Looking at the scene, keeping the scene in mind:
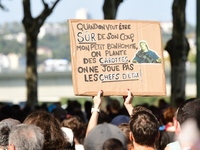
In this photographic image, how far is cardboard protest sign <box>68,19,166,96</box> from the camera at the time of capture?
5.78m

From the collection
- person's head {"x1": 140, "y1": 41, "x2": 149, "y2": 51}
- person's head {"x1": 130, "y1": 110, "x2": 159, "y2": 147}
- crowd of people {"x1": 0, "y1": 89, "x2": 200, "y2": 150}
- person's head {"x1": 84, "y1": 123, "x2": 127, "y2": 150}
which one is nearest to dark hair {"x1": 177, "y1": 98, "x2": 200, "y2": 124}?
crowd of people {"x1": 0, "y1": 89, "x2": 200, "y2": 150}

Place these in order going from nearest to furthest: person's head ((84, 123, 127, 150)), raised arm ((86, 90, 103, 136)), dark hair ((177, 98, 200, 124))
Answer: person's head ((84, 123, 127, 150)) → dark hair ((177, 98, 200, 124)) → raised arm ((86, 90, 103, 136))

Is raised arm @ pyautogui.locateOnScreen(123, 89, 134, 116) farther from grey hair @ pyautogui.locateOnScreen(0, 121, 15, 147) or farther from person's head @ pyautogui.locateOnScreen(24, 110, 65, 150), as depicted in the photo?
grey hair @ pyautogui.locateOnScreen(0, 121, 15, 147)

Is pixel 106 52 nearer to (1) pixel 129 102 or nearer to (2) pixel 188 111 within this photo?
(1) pixel 129 102

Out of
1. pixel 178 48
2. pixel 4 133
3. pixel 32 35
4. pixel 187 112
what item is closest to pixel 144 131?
pixel 187 112

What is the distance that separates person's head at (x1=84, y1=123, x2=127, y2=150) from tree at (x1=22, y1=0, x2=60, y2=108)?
42.9ft

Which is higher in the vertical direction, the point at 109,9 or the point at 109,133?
the point at 109,9

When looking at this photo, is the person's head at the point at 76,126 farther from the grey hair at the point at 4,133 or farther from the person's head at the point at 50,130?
the grey hair at the point at 4,133

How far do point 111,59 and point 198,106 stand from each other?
6.25 ft

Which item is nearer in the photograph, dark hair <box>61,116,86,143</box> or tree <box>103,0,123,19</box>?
dark hair <box>61,116,86,143</box>

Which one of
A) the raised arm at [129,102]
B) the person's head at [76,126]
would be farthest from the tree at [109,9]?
the raised arm at [129,102]

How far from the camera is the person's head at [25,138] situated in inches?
154

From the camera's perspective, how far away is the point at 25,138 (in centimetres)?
395

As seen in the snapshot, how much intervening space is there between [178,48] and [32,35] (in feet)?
15.8
